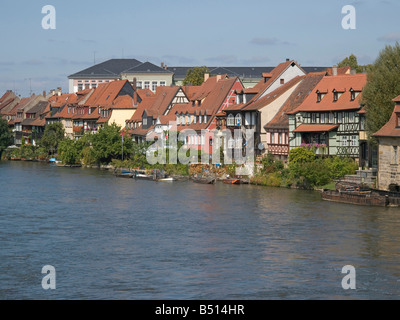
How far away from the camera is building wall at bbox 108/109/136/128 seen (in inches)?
4183

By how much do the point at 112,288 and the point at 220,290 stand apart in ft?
11.8

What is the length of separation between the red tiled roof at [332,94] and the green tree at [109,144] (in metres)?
26.9

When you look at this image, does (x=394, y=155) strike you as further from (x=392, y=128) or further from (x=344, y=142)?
(x=344, y=142)

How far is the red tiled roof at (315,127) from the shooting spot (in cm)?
6444

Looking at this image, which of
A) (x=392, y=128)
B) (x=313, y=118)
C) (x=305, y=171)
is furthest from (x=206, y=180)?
(x=392, y=128)

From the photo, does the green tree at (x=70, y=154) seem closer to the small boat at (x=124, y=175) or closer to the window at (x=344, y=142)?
the small boat at (x=124, y=175)

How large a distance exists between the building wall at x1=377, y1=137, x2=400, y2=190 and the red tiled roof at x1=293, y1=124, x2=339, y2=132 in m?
10.2

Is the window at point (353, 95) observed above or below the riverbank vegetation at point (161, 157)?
above

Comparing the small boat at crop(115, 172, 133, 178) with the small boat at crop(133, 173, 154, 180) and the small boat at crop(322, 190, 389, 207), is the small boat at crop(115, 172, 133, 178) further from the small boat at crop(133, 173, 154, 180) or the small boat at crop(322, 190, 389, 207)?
the small boat at crop(322, 190, 389, 207)

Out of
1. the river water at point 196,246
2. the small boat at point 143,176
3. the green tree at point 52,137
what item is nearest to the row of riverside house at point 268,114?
the green tree at point 52,137

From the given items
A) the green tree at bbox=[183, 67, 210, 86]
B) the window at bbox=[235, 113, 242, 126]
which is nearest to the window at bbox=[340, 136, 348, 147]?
the window at bbox=[235, 113, 242, 126]

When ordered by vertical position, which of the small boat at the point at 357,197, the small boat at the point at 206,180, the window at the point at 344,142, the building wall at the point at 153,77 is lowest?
the small boat at the point at 357,197
